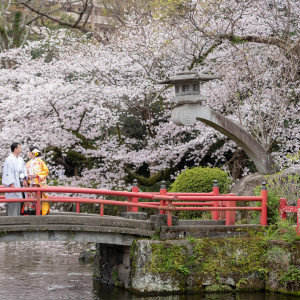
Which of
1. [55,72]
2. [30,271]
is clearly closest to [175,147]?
[55,72]

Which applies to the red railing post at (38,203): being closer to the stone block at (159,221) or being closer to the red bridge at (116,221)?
→ the red bridge at (116,221)

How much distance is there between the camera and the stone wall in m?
11.9

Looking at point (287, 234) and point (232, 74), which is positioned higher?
point (232, 74)

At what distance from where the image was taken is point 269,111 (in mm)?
17672

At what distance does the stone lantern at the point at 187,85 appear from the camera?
14.0 meters

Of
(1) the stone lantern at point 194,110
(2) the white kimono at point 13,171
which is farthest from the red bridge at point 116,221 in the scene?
(1) the stone lantern at point 194,110

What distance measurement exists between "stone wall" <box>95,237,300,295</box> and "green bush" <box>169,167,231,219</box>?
11.1 feet

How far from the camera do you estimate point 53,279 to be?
1387 centimetres

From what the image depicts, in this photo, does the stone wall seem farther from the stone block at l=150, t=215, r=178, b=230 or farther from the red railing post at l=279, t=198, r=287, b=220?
the red railing post at l=279, t=198, r=287, b=220

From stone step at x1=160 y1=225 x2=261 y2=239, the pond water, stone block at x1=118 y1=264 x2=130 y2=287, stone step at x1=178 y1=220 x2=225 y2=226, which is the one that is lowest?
the pond water

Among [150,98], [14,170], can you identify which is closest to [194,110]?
[14,170]

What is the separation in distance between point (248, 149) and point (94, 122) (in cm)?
739

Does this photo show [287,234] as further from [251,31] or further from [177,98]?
[251,31]

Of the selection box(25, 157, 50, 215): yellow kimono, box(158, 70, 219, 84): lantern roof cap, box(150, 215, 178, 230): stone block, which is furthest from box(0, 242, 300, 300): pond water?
box(158, 70, 219, 84): lantern roof cap
